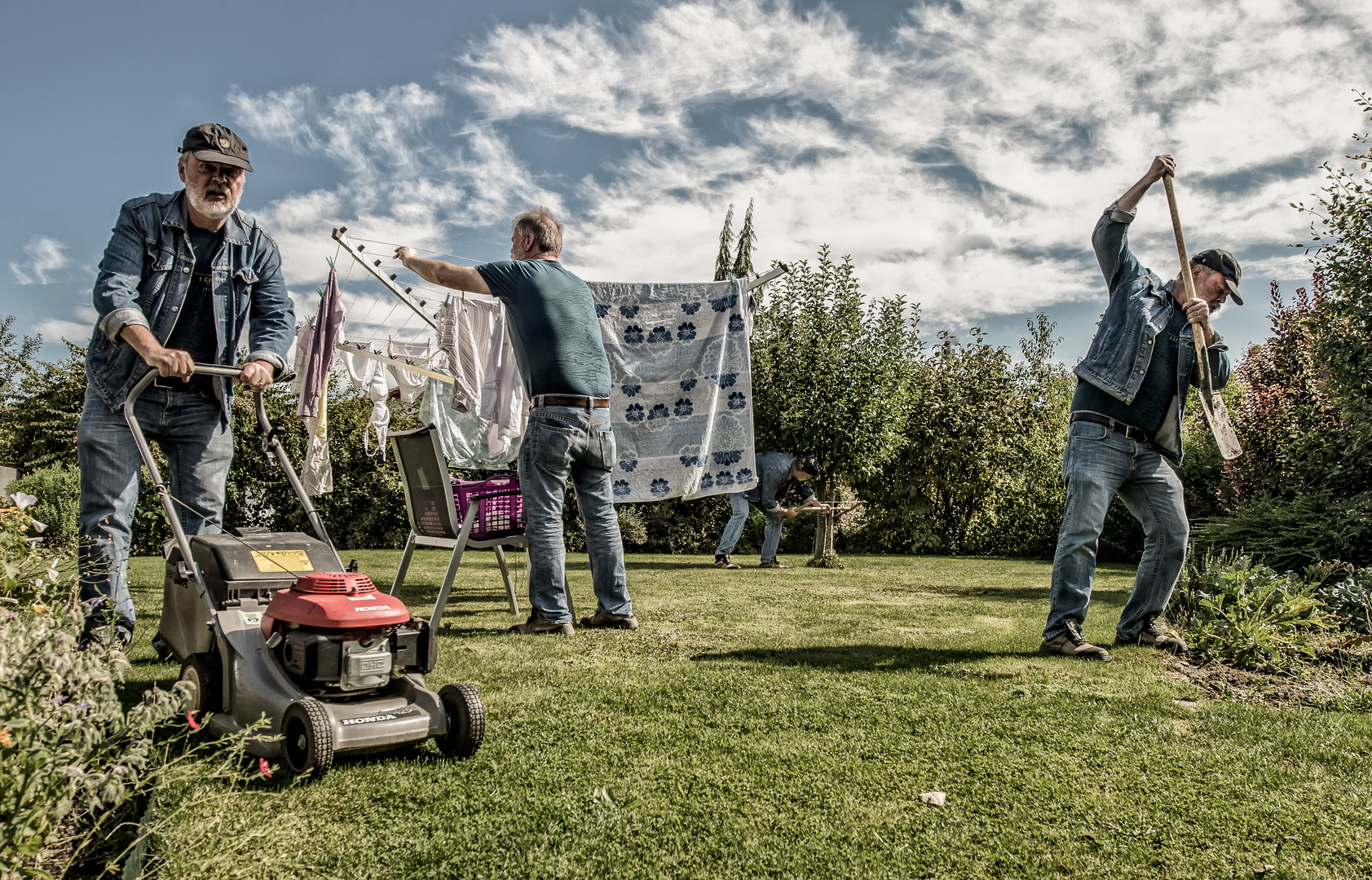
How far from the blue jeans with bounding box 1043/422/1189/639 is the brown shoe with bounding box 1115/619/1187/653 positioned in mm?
28

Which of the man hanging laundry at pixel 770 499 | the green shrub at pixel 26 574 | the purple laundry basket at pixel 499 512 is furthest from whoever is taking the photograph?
the man hanging laundry at pixel 770 499

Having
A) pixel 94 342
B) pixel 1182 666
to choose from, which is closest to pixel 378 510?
pixel 94 342

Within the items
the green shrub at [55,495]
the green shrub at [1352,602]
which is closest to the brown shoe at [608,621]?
the green shrub at [1352,602]

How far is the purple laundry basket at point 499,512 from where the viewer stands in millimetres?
4777

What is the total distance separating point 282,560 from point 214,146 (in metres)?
1.46

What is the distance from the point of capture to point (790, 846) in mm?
1940

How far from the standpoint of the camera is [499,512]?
489 centimetres

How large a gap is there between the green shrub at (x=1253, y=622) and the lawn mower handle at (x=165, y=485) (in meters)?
3.63

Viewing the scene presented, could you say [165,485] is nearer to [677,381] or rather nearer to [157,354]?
[157,354]

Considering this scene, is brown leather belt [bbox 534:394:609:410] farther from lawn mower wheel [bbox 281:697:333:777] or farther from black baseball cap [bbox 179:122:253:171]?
lawn mower wheel [bbox 281:697:333:777]

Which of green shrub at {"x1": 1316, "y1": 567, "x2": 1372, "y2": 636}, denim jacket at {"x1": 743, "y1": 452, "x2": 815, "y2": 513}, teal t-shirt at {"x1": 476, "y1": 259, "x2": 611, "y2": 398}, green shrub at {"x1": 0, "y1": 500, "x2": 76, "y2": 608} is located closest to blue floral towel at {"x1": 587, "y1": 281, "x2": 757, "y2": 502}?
denim jacket at {"x1": 743, "y1": 452, "x2": 815, "y2": 513}

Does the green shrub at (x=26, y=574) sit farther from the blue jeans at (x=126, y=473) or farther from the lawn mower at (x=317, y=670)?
the lawn mower at (x=317, y=670)

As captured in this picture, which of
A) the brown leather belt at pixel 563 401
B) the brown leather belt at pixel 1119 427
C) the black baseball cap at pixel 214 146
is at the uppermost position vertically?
the black baseball cap at pixel 214 146

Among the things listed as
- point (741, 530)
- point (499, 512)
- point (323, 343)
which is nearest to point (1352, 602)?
point (499, 512)
